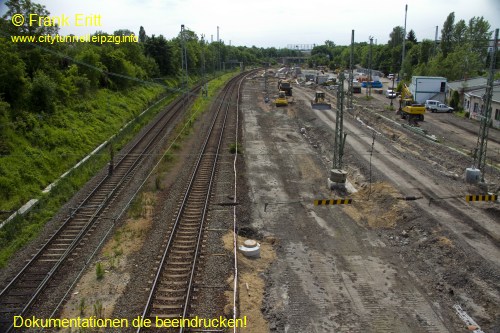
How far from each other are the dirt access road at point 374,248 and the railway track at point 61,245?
22.9ft

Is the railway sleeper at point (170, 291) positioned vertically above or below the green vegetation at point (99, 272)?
below

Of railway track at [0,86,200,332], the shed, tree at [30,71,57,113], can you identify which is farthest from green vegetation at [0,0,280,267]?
the shed

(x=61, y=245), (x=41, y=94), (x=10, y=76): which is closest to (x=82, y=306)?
(x=61, y=245)

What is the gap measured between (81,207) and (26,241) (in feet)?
11.1

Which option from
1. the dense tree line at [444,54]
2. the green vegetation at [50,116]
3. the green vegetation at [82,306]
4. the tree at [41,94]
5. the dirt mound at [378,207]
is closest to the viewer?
the green vegetation at [82,306]

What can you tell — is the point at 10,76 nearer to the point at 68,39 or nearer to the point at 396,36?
the point at 68,39

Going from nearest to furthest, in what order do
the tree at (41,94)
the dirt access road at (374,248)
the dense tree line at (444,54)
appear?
1. the dirt access road at (374,248)
2. the tree at (41,94)
3. the dense tree line at (444,54)

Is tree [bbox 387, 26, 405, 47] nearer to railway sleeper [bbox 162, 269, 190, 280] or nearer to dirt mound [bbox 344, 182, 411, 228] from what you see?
dirt mound [bbox 344, 182, 411, 228]

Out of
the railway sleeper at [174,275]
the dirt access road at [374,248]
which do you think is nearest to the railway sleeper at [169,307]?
the railway sleeper at [174,275]

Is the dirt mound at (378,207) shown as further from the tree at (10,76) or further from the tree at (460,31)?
the tree at (460,31)

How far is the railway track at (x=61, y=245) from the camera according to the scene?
12394 millimetres

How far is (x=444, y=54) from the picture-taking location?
80500 millimetres

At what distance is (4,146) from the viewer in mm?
22453

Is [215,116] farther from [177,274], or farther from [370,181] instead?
[177,274]
